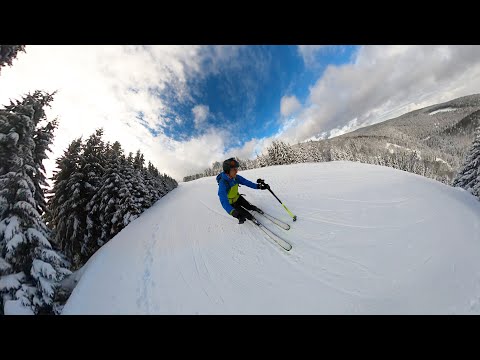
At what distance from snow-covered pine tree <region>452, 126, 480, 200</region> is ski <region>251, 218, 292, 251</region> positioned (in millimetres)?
20608

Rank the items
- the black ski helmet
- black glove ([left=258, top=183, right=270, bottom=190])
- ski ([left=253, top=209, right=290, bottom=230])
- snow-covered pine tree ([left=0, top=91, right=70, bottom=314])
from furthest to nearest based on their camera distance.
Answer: black glove ([left=258, top=183, right=270, bottom=190]) → the black ski helmet → snow-covered pine tree ([left=0, top=91, right=70, bottom=314]) → ski ([left=253, top=209, right=290, bottom=230])

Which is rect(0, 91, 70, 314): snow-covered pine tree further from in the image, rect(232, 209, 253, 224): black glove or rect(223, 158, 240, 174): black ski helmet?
rect(223, 158, 240, 174): black ski helmet

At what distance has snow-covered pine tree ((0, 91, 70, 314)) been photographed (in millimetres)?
6141

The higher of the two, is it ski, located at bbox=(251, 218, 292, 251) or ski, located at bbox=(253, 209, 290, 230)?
ski, located at bbox=(253, 209, 290, 230)

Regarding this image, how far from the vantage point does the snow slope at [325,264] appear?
329 cm

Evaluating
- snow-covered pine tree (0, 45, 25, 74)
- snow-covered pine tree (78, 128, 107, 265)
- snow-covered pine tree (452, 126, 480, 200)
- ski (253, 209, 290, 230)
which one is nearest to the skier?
Result: ski (253, 209, 290, 230)

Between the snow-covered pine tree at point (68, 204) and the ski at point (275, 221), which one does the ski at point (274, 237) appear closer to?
the ski at point (275, 221)

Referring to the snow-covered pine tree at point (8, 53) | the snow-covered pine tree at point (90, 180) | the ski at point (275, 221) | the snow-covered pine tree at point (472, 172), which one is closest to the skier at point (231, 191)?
the ski at point (275, 221)

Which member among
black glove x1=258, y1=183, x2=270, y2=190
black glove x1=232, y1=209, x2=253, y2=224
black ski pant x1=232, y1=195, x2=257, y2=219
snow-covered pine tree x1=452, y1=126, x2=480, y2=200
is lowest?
black glove x1=232, y1=209, x2=253, y2=224

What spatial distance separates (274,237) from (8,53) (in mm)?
10546

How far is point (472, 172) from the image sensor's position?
55.0 ft
